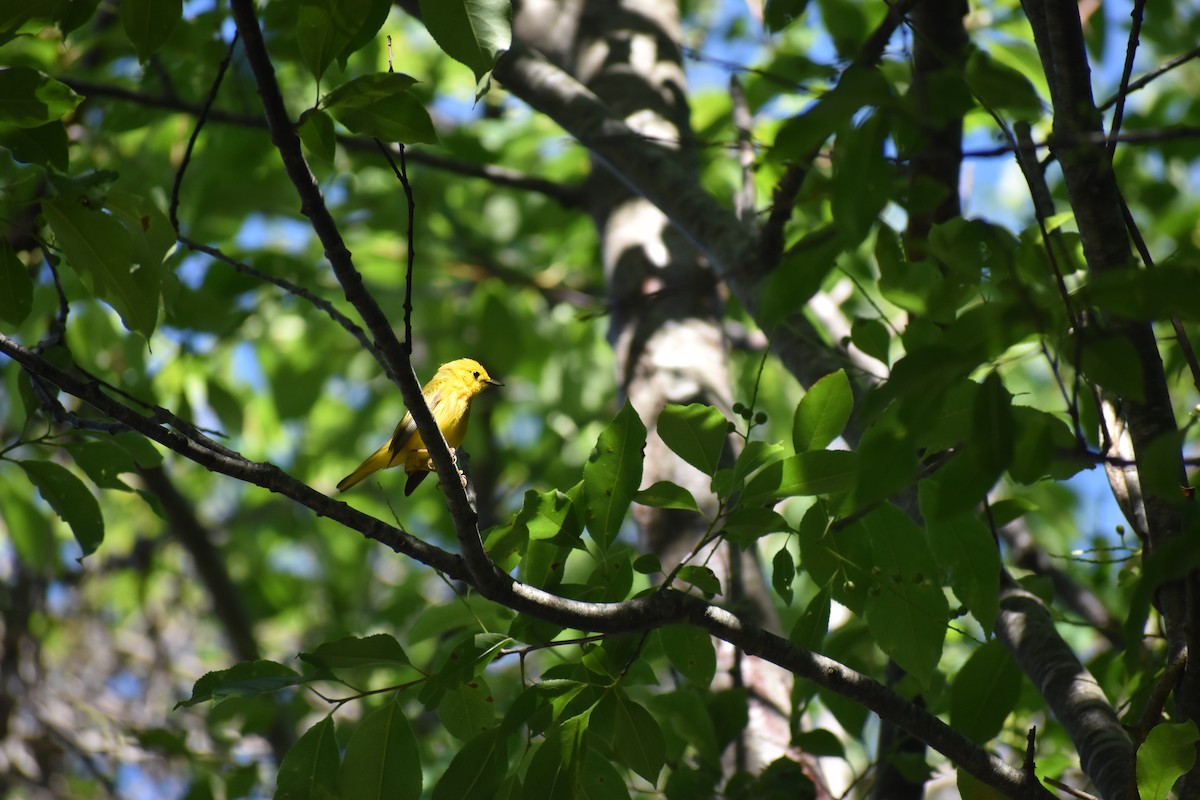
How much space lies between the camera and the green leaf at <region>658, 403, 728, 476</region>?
64.9 inches

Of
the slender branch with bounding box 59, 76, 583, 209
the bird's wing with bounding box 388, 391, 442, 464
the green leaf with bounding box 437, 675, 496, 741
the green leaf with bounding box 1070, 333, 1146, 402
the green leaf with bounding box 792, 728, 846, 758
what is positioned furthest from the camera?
the bird's wing with bounding box 388, 391, 442, 464

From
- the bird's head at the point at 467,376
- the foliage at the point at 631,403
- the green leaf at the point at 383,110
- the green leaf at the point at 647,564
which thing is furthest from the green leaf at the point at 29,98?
the bird's head at the point at 467,376

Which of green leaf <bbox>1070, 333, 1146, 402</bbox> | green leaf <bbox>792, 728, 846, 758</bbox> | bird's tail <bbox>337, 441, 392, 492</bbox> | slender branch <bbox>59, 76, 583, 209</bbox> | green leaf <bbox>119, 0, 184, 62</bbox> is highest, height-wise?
slender branch <bbox>59, 76, 583, 209</bbox>

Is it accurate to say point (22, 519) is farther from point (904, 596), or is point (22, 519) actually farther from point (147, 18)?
point (904, 596)

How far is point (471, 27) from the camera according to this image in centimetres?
153

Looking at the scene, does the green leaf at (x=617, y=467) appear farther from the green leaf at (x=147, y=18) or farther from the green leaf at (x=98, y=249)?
the green leaf at (x=147, y=18)

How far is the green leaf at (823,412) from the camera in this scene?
165 centimetres

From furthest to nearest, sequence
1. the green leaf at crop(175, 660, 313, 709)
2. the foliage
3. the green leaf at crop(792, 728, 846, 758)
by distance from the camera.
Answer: the green leaf at crop(792, 728, 846, 758), the green leaf at crop(175, 660, 313, 709), the foliage

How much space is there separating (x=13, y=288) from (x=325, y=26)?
0.85 m

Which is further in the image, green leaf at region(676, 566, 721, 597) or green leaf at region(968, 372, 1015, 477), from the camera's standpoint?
green leaf at region(676, 566, 721, 597)

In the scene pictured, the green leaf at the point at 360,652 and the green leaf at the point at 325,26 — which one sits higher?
the green leaf at the point at 325,26

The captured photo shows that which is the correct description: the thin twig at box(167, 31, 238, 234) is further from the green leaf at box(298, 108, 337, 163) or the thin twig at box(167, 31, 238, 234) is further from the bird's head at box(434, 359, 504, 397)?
the bird's head at box(434, 359, 504, 397)

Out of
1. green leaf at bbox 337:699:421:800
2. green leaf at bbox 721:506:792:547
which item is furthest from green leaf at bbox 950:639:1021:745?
green leaf at bbox 337:699:421:800

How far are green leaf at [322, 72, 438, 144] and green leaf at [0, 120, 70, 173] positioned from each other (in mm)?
598
